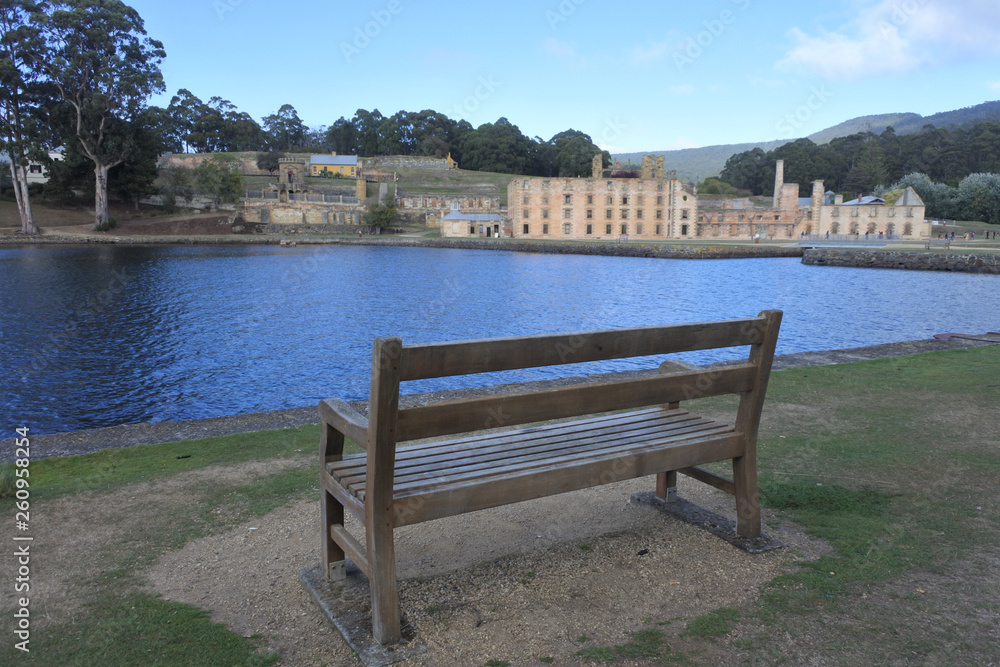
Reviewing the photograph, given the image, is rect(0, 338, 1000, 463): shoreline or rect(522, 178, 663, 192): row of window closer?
rect(0, 338, 1000, 463): shoreline

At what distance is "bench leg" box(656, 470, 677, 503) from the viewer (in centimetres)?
452

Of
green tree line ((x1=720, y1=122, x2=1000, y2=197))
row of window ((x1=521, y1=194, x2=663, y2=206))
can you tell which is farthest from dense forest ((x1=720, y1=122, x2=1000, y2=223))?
row of window ((x1=521, y1=194, x2=663, y2=206))

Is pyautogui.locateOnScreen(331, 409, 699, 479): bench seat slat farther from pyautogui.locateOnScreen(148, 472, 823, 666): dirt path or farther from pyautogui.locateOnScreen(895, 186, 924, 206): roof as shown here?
pyautogui.locateOnScreen(895, 186, 924, 206): roof

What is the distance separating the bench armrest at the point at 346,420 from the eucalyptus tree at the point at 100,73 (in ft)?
216

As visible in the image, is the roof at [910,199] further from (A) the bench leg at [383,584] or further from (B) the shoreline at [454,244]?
(A) the bench leg at [383,584]

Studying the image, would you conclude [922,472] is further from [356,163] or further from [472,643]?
[356,163]

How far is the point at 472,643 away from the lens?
2924 millimetres

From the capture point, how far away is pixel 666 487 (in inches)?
178

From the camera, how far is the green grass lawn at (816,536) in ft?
9.41

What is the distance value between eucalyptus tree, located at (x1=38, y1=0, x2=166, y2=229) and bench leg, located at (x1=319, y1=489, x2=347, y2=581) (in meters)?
66.0

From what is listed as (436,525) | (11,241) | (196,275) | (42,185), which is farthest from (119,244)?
(436,525)

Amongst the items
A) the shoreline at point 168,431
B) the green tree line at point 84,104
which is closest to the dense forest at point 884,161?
the green tree line at point 84,104

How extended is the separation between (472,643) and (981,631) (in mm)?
2265

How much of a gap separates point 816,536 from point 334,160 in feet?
385
